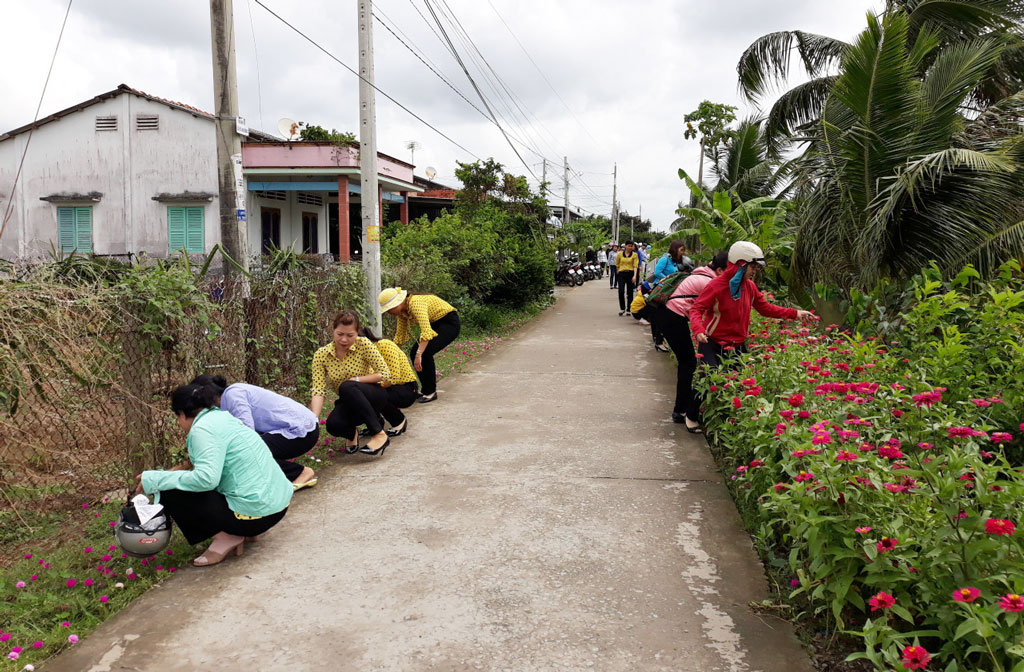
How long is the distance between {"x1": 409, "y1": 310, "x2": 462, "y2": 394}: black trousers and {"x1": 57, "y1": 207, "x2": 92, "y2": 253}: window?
1640cm

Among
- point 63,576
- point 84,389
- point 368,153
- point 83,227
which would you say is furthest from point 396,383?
point 83,227

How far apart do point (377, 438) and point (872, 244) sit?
5.26m

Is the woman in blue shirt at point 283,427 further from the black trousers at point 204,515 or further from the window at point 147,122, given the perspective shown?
the window at point 147,122

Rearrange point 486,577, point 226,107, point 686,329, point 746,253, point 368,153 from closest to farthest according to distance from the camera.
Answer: point 486,577 < point 746,253 < point 686,329 < point 226,107 < point 368,153

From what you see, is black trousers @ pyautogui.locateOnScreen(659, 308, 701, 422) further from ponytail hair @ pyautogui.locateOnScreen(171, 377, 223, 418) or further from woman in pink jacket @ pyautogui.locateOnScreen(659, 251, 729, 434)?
ponytail hair @ pyautogui.locateOnScreen(171, 377, 223, 418)

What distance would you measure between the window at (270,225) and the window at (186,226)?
64.5 inches

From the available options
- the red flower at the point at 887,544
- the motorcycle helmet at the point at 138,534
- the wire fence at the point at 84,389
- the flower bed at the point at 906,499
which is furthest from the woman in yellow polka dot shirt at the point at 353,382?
the red flower at the point at 887,544

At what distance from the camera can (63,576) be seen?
3.83m

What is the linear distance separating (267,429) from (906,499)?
378 cm

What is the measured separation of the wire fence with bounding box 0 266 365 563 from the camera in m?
4.15

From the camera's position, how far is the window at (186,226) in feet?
66.4

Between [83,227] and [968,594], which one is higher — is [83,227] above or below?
above

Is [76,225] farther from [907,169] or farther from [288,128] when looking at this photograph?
[907,169]

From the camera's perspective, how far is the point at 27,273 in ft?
15.5
